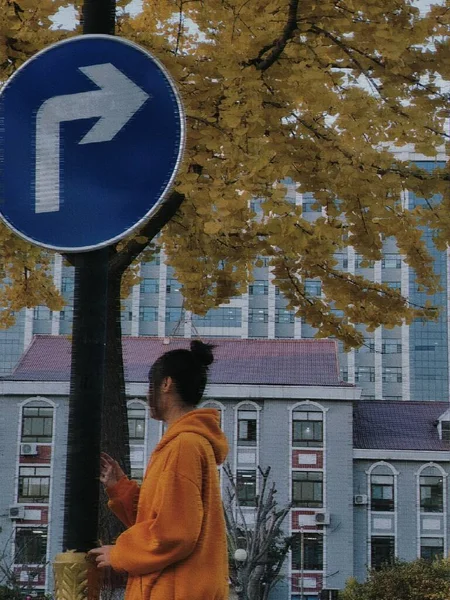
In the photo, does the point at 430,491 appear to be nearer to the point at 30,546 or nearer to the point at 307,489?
the point at 307,489

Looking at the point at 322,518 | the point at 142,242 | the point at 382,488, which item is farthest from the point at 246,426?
the point at 142,242

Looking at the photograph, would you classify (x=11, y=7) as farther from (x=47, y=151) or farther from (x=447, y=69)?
(x=47, y=151)

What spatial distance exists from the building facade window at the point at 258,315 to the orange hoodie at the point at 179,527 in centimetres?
3230

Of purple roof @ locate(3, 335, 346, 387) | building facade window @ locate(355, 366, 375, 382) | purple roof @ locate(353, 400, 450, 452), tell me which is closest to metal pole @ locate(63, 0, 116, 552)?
purple roof @ locate(3, 335, 346, 387)

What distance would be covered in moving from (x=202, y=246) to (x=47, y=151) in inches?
110

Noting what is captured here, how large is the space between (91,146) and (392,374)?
123 feet

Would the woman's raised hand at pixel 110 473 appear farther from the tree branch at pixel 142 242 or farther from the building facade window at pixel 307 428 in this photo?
the building facade window at pixel 307 428

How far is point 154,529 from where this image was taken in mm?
1323

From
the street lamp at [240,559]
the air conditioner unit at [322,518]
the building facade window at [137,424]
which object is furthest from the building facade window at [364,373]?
the street lamp at [240,559]

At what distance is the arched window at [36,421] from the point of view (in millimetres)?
25984

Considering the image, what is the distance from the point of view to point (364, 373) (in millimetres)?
37375

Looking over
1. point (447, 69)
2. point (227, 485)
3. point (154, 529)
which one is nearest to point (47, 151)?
point (154, 529)

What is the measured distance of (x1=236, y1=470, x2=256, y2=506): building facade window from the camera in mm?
26620

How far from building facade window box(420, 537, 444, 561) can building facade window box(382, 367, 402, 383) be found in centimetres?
994
